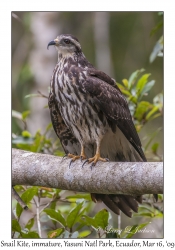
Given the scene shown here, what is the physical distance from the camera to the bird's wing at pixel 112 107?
15.0ft

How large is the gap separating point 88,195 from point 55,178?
23.6 inches

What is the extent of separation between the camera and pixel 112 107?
460 centimetres

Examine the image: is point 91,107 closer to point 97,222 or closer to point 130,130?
point 130,130

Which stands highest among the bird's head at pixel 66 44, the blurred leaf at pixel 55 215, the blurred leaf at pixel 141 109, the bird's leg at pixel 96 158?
the bird's head at pixel 66 44

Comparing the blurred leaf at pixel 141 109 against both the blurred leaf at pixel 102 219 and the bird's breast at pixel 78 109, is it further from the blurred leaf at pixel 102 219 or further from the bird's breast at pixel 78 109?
the blurred leaf at pixel 102 219

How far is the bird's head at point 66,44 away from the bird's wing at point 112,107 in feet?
1.71

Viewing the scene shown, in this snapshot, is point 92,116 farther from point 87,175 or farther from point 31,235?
point 31,235

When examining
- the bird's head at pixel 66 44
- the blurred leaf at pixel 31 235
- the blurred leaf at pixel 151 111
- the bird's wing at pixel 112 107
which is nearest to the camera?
the blurred leaf at pixel 31 235

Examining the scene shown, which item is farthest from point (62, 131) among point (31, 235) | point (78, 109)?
point (31, 235)

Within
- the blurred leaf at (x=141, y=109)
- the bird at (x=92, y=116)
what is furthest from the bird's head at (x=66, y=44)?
the blurred leaf at (x=141, y=109)

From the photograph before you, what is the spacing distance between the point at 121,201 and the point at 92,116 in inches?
33.3

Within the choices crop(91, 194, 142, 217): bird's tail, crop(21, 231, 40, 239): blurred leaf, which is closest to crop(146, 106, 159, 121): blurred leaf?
crop(91, 194, 142, 217): bird's tail

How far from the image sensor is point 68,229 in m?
4.07

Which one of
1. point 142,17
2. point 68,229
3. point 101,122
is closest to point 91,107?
point 101,122
